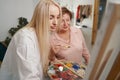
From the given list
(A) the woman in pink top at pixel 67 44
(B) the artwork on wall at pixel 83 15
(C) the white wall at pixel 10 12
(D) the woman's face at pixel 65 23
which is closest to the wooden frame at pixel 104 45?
(A) the woman in pink top at pixel 67 44

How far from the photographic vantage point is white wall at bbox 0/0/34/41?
395 cm

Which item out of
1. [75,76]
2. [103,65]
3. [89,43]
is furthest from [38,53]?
[89,43]

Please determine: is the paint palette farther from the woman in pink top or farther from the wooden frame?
the wooden frame

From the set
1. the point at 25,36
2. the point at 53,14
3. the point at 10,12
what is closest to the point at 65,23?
the point at 53,14

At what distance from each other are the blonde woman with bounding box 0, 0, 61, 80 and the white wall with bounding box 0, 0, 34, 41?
2858 millimetres

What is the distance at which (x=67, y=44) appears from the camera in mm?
1556

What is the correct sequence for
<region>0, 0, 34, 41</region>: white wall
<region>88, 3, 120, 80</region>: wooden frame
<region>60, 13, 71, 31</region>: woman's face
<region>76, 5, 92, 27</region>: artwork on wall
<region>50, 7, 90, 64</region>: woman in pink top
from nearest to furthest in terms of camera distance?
<region>88, 3, 120, 80</region>: wooden frame, <region>50, 7, 90, 64</region>: woman in pink top, <region>60, 13, 71, 31</region>: woman's face, <region>76, 5, 92, 27</region>: artwork on wall, <region>0, 0, 34, 41</region>: white wall

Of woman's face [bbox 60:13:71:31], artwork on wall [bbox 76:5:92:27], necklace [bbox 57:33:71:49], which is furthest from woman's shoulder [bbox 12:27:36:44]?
artwork on wall [bbox 76:5:92:27]

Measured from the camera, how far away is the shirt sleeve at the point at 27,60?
110cm

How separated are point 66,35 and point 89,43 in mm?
1191

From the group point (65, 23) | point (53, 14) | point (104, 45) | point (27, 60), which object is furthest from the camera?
point (65, 23)

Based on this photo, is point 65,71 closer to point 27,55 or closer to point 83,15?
point 27,55

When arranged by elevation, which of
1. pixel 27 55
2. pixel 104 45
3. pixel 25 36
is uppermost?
pixel 104 45

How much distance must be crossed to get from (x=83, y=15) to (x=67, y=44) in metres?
1.45
